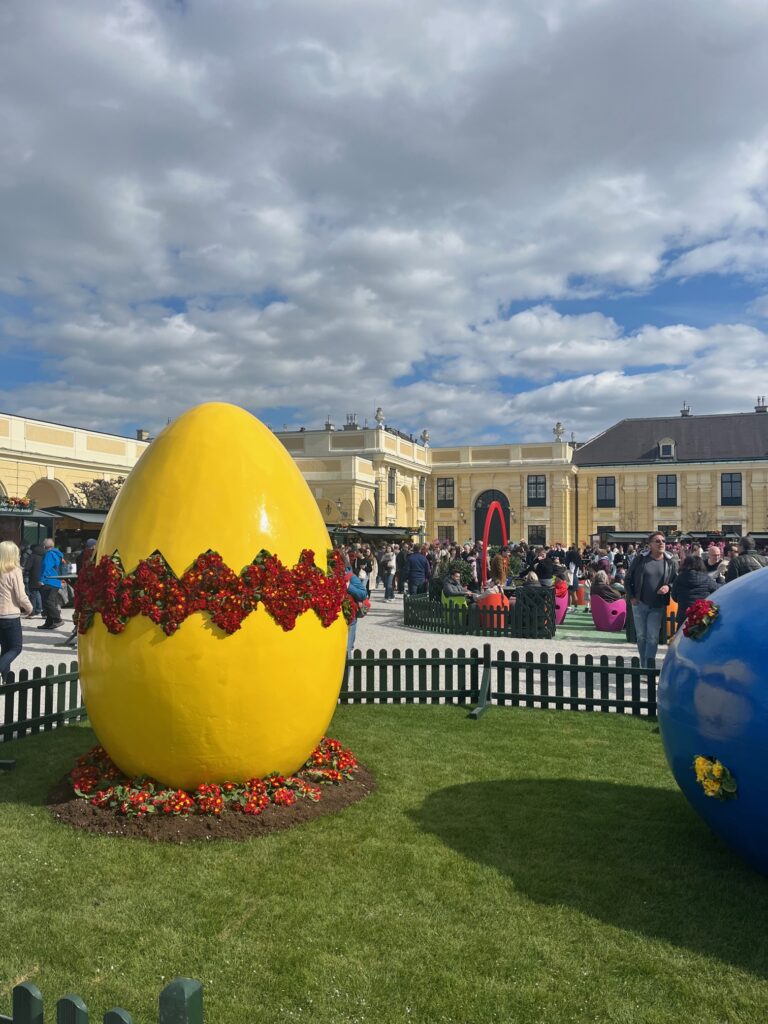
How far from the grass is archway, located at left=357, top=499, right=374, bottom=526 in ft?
158

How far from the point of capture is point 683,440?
6394cm

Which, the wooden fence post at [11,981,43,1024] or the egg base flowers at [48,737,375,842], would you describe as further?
the egg base flowers at [48,737,375,842]

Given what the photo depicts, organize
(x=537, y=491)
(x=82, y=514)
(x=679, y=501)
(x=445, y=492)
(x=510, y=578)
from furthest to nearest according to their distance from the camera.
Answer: (x=445, y=492)
(x=537, y=491)
(x=679, y=501)
(x=82, y=514)
(x=510, y=578)

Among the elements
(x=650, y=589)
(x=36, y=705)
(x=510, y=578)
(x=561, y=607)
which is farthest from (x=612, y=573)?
(x=36, y=705)

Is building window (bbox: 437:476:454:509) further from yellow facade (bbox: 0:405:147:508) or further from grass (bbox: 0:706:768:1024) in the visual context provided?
grass (bbox: 0:706:768:1024)

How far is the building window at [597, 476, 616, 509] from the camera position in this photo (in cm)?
6381

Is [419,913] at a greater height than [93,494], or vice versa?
[93,494]

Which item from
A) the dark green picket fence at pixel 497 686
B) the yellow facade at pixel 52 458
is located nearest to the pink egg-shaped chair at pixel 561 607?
the dark green picket fence at pixel 497 686

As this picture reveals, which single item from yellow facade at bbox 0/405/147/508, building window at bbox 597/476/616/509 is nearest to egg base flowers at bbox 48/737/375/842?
yellow facade at bbox 0/405/147/508

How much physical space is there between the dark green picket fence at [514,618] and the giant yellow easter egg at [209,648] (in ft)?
34.3

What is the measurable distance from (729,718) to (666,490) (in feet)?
203

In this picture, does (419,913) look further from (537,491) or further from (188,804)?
(537,491)

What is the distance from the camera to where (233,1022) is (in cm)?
361

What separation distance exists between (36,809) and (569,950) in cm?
435
